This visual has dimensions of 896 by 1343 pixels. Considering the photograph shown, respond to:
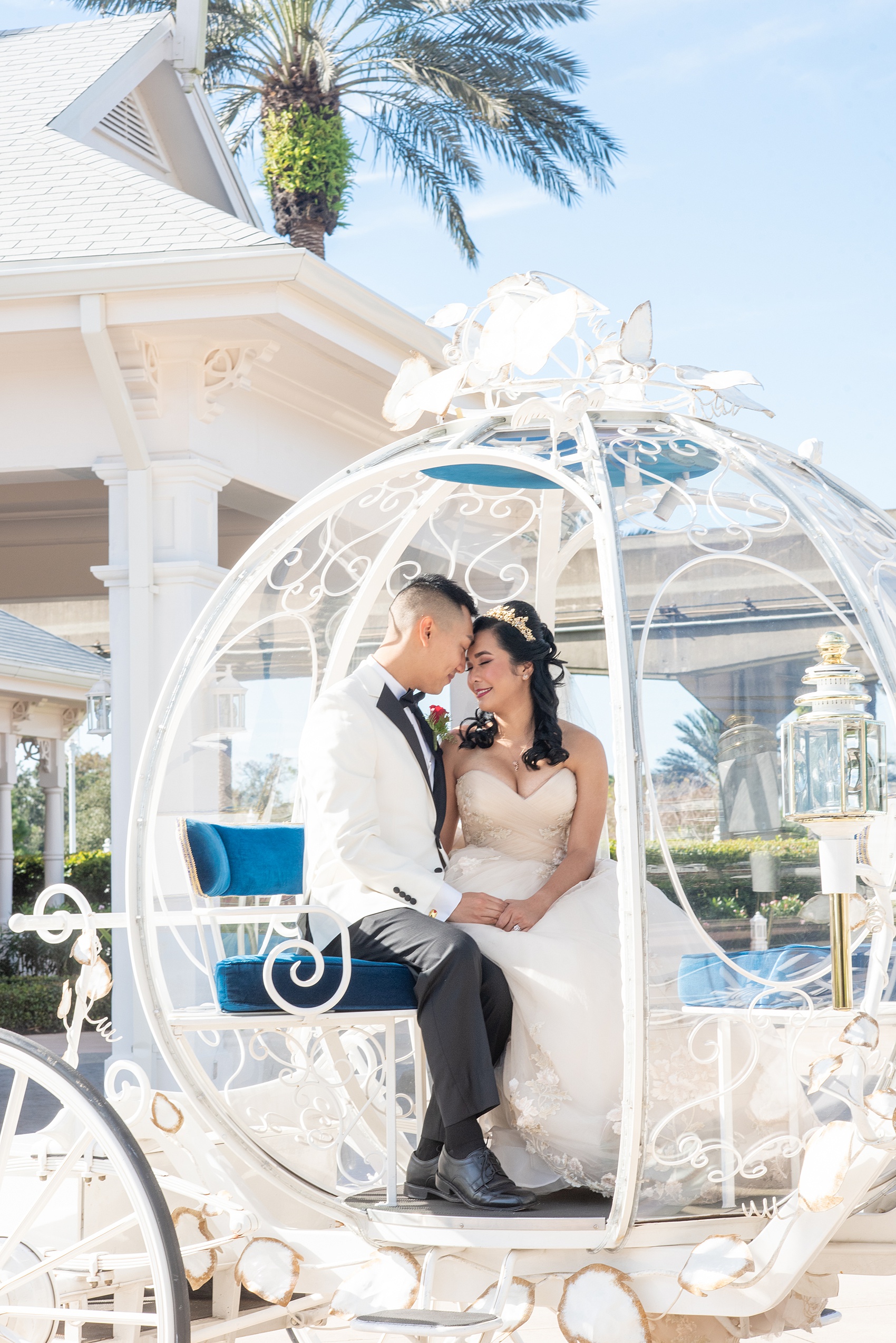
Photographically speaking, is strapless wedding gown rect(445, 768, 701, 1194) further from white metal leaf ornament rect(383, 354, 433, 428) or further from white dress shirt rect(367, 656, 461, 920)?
white metal leaf ornament rect(383, 354, 433, 428)

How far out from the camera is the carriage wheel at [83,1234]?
2.65 metres

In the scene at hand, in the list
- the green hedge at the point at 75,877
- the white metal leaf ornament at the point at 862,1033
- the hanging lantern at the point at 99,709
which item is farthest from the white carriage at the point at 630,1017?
the green hedge at the point at 75,877

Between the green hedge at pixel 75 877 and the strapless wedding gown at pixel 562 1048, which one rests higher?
the green hedge at pixel 75 877

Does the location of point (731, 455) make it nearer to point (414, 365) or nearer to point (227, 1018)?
point (414, 365)

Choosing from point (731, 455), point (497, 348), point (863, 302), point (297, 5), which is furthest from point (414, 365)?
point (863, 302)

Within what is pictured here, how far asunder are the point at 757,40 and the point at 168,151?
73.4 feet

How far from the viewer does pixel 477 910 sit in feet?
10.8

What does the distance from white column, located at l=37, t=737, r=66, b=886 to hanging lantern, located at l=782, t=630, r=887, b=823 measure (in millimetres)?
12055

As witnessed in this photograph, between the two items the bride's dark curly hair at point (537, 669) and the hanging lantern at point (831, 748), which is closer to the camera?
the hanging lantern at point (831, 748)

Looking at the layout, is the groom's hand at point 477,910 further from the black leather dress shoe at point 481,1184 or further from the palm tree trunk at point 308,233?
the palm tree trunk at point 308,233

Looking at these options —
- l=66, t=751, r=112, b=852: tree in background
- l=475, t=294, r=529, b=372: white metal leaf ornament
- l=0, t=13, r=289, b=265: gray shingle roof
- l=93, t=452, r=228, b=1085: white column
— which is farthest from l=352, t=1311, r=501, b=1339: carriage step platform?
l=66, t=751, r=112, b=852: tree in background

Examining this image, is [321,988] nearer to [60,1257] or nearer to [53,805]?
[60,1257]

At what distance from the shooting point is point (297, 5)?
42.5 ft

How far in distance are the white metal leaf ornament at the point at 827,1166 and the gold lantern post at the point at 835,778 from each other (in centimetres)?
31
